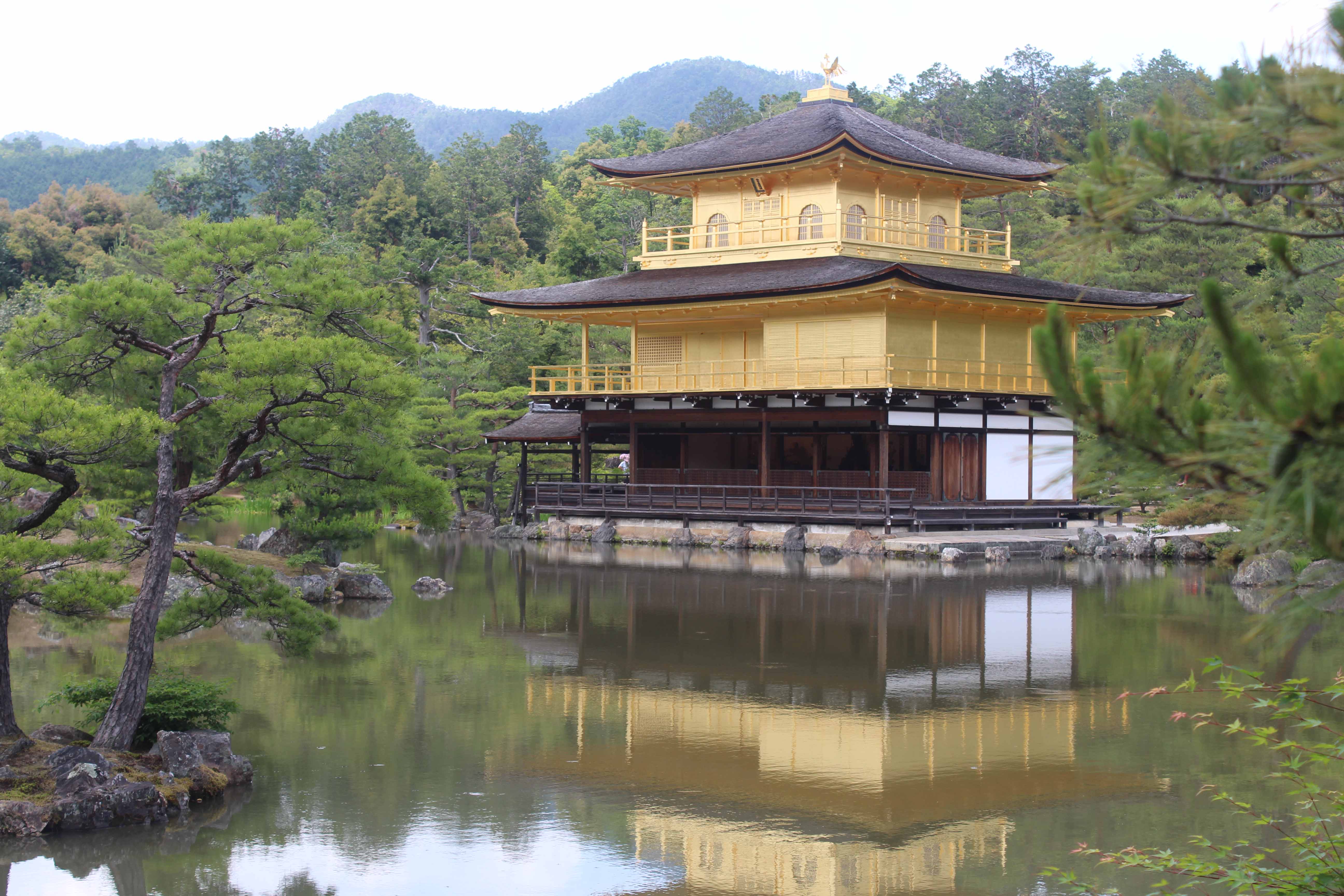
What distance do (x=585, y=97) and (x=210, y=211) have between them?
9647 centimetres

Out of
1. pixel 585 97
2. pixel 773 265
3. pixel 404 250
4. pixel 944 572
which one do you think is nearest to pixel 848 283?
pixel 773 265

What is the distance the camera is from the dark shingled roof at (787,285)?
1064 inches

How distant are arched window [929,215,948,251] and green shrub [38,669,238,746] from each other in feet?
83.3

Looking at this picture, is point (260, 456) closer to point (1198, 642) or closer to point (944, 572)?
point (1198, 642)

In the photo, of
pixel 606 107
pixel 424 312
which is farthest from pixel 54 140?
pixel 424 312

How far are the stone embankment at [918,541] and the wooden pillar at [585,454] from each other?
2.20m

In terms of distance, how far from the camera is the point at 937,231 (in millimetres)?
32250

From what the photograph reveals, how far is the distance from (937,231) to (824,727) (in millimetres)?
23735

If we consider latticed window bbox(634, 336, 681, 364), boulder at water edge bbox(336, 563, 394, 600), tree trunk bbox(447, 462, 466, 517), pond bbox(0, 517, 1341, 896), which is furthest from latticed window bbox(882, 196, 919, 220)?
boulder at water edge bbox(336, 563, 394, 600)

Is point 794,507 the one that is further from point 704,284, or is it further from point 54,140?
point 54,140

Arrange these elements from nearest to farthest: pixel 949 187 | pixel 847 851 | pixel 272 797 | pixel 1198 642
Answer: pixel 847 851
pixel 272 797
pixel 1198 642
pixel 949 187

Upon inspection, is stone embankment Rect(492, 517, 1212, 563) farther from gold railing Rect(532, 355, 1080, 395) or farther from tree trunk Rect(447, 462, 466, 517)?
tree trunk Rect(447, 462, 466, 517)

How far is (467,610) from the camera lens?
59.4ft

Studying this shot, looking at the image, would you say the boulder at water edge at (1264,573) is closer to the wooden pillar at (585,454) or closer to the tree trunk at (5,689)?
the wooden pillar at (585,454)
